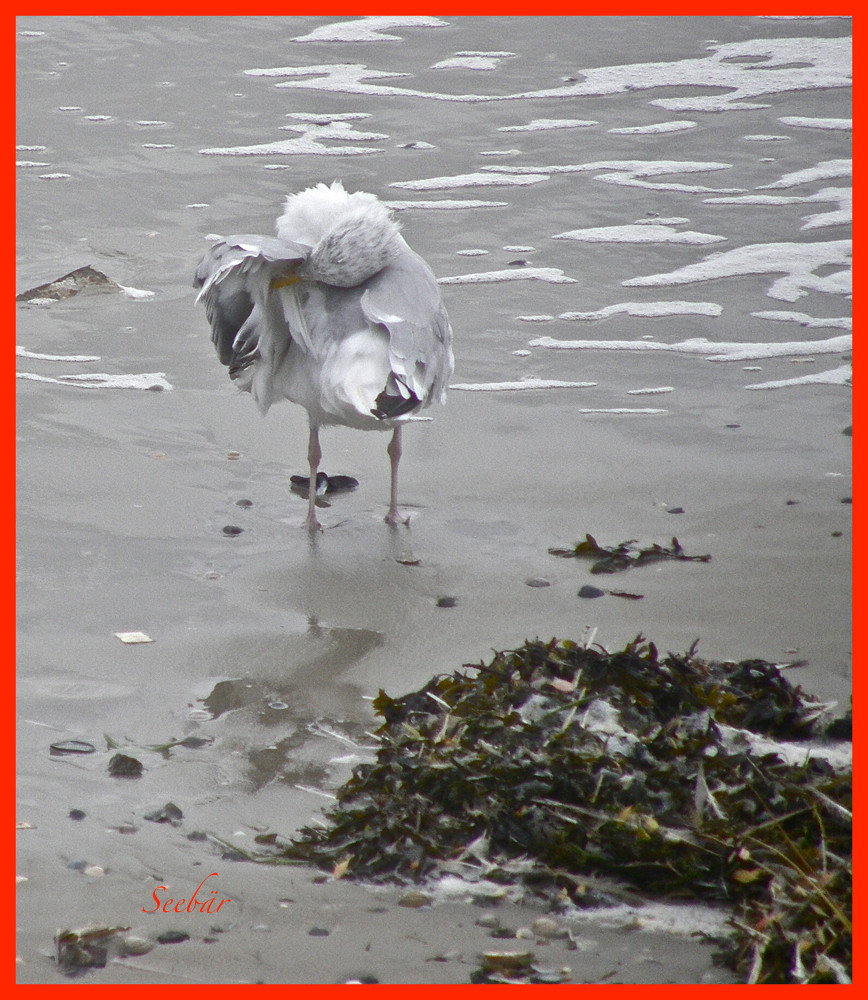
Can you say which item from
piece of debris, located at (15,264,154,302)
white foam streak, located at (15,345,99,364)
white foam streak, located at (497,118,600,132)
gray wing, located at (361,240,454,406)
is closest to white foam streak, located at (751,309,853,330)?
gray wing, located at (361,240,454,406)

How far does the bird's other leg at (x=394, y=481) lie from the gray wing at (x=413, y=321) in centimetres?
31

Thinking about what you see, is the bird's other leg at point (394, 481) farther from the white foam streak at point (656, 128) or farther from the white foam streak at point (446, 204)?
the white foam streak at point (656, 128)

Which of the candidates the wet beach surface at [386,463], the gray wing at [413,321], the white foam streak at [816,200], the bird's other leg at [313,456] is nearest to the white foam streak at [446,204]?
the wet beach surface at [386,463]

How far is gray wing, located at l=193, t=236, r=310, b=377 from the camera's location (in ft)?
19.3

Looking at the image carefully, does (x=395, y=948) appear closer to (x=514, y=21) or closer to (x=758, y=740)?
(x=758, y=740)

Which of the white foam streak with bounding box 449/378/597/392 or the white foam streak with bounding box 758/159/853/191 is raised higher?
the white foam streak with bounding box 758/159/853/191

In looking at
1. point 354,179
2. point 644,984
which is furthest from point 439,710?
point 354,179

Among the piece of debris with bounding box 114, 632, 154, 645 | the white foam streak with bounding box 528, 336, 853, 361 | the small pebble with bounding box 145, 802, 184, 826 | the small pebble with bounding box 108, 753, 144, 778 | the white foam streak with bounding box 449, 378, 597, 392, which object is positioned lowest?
the small pebble with bounding box 145, 802, 184, 826

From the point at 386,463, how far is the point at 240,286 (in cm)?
134

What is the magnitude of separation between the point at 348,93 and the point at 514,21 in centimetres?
354

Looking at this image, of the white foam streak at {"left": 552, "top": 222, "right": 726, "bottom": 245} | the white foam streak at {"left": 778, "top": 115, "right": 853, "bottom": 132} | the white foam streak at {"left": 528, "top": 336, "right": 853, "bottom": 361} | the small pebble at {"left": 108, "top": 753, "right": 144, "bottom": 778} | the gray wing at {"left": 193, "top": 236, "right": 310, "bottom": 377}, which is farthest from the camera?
the white foam streak at {"left": 778, "top": 115, "right": 853, "bottom": 132}

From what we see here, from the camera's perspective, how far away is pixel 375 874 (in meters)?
3.35

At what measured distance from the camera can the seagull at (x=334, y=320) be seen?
571 centimetres

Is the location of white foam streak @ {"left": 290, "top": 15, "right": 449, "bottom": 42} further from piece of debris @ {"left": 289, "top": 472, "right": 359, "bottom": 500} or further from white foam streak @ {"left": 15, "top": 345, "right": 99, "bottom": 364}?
piece of debris @ {"left": 289, "top": 472, "right": 359, "bottom": 500}
